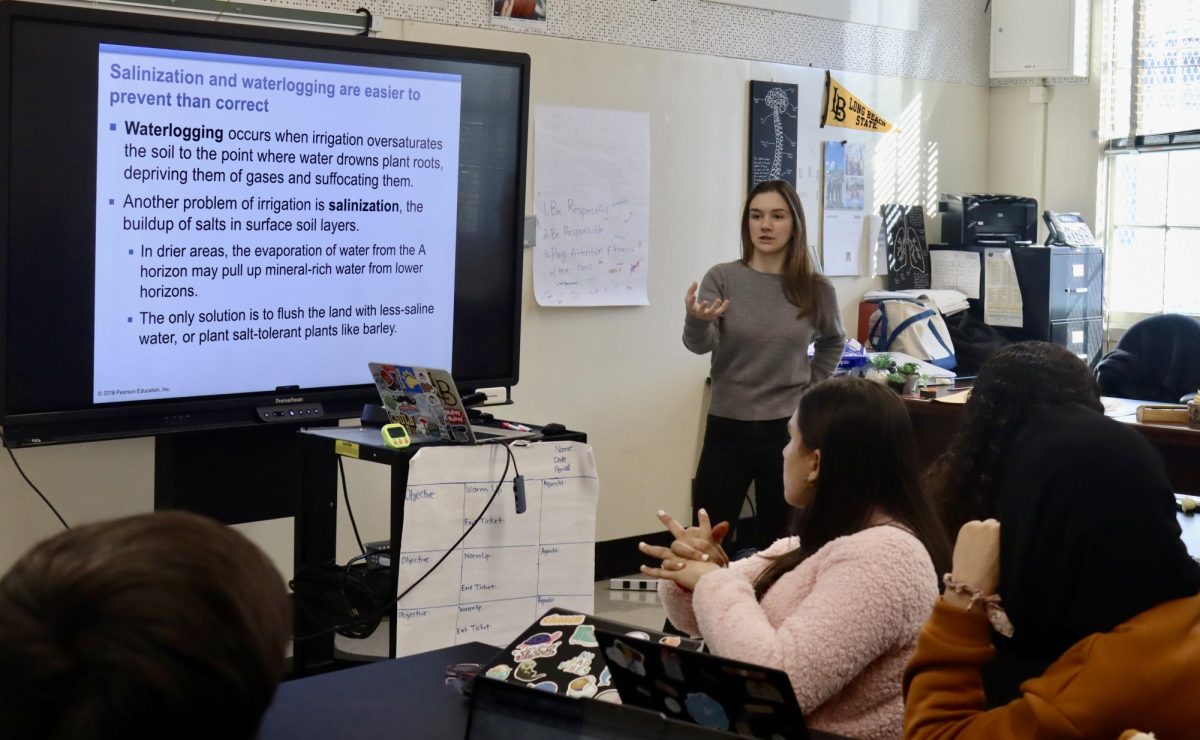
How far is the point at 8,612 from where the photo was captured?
2.35 ft

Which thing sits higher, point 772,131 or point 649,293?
point 772,131

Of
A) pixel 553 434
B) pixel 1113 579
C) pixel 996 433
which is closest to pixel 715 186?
pixel 553 434

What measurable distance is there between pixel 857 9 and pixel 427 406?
373 cm

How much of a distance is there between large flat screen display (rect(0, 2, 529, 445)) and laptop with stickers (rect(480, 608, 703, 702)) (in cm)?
152

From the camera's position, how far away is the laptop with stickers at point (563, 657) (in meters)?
1.72

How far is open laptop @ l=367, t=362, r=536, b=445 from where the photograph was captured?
289 centimetres

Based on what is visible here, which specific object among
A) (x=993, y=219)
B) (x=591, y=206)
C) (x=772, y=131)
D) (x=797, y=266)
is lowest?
(x=797, y=266)

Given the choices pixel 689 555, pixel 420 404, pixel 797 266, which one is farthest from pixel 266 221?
pixel 797 266

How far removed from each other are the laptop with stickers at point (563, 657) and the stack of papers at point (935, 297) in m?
4.31

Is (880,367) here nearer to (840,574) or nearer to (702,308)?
(702,308)

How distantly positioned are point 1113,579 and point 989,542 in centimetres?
19

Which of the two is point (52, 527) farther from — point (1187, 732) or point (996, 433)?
point (1187, 732)

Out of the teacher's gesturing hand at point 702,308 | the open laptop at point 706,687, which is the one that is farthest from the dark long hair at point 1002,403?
the teacher's gesturing hand at point 702,308

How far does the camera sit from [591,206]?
475cm
